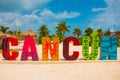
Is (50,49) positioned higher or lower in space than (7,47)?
lower

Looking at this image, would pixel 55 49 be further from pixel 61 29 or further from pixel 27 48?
pixel 61 29

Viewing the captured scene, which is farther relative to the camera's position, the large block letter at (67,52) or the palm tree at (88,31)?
the palm tree at (88,31)

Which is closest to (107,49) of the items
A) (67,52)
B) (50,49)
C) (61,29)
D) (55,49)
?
(67,52)

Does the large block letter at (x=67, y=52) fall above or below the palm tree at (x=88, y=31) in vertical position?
below

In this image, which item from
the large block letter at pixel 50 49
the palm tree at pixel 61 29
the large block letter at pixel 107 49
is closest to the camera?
the large block letter at pixel 50 49

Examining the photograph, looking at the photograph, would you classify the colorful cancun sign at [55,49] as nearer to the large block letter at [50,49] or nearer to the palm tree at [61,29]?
the large block letter at [50,49]

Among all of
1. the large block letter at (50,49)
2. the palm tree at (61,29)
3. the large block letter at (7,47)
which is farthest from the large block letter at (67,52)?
the palm tree at (61,29)

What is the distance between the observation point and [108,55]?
1803 cm

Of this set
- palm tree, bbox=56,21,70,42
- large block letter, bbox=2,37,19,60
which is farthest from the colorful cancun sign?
palm tree, bbox=56,21,70,42

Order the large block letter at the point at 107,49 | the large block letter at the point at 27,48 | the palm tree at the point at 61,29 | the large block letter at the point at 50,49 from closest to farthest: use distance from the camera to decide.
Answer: the large block letter at the point at 27,48
the large block letter at the point at 50,49
the large block letter at the point at 107,49
the palm tree at the point at 61,29

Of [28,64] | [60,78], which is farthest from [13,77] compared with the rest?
[28,64]

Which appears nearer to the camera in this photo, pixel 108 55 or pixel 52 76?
pixel 52 76

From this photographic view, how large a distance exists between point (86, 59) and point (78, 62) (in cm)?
109

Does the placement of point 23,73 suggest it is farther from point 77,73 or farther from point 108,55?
point 108,55
